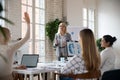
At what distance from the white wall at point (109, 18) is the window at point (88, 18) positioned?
33 cm

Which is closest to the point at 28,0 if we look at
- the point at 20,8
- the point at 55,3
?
the point at 20,8

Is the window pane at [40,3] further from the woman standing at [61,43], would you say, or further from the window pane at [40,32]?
the woman standing at [61,43]

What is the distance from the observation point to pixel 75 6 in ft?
29.7

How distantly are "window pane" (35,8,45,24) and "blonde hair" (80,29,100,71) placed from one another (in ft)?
15.3

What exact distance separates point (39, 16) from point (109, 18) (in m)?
4.28

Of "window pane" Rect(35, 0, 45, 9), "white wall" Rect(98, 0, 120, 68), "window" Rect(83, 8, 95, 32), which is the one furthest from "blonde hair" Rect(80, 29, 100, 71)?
"white wall" Rect(98, 0, 120, 68)

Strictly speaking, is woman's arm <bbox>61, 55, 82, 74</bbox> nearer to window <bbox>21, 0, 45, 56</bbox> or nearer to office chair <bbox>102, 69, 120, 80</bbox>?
office chair <bbox>102, 69, 120, 80</bbox>

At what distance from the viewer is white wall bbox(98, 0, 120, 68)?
421 inches

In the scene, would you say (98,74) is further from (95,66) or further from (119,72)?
(119,72)

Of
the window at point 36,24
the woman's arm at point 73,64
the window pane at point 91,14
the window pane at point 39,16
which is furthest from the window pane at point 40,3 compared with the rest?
the woman's arm at point 73,64

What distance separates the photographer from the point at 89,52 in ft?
9.29

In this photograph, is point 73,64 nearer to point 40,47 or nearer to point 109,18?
point 40,47

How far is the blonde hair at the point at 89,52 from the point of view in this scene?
2.83m

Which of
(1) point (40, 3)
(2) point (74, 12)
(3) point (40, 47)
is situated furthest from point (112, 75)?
(2) point (74, 12)
